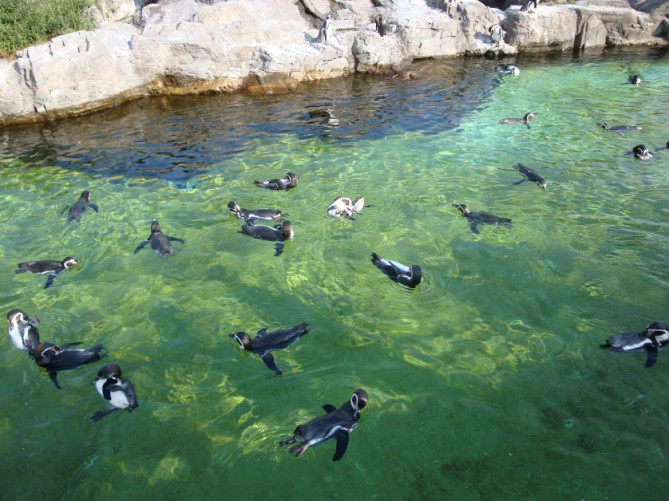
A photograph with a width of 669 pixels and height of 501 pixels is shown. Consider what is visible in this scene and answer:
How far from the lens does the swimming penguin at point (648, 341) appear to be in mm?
4812

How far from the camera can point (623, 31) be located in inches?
837

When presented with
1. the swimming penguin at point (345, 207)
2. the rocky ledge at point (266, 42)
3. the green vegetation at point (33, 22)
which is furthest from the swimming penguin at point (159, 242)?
the green vegetation at point (33, 22)

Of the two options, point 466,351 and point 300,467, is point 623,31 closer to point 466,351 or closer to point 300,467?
point 466,351

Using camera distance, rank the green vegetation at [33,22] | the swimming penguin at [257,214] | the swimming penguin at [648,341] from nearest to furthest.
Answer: the swimming penguin at [648,341] < the swimming penguin at [257,214] < the green vegetation at [33,22]

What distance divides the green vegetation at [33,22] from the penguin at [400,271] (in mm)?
16247

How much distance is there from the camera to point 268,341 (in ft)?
16.6

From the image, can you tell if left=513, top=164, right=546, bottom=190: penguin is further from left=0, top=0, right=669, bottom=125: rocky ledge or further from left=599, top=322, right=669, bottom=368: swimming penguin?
left=0, top=0, right=669, bottom=125: rocky ledge

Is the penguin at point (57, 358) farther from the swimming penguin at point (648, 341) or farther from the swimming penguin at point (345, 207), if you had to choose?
the swimming penguin at point (648, 341)

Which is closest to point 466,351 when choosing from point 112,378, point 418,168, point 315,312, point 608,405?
point 608,405

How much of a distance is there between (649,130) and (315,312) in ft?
35.7

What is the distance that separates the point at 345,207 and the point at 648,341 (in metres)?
4.72

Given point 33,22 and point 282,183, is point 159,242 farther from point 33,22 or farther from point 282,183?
point 33,22

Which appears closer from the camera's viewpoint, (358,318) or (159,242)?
(358,318)

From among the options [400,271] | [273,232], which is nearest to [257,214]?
[273,232]
